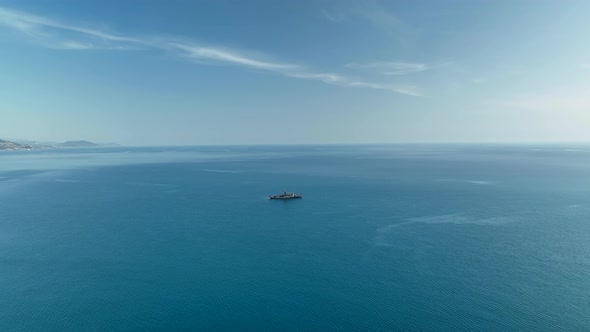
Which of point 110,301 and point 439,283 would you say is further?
point 439,283

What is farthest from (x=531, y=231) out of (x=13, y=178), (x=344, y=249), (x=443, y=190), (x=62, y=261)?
(x=13, y=178)

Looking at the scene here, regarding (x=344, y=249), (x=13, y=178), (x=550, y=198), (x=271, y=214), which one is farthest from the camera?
(x=13, y=178)

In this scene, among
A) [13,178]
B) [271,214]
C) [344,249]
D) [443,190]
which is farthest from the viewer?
[13,178]

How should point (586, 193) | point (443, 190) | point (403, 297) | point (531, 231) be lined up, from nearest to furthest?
point (403, 297) → point (531, 231) → point (586, 193) → point (443, 190)

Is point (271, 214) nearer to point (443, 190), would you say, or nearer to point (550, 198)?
point (443, 190)

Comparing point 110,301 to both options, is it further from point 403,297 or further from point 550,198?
point 550,198

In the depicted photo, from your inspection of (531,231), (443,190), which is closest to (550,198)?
(443,190)
